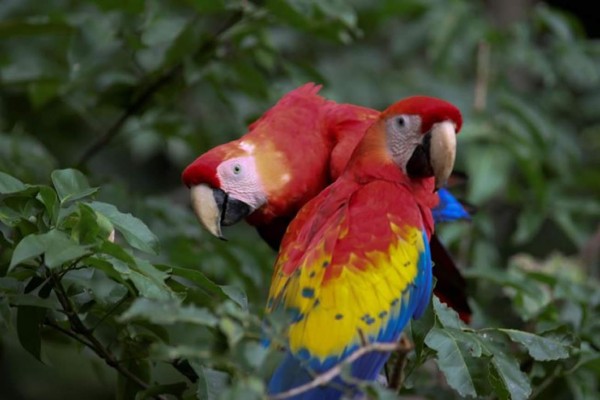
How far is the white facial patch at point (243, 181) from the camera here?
60.0 inches

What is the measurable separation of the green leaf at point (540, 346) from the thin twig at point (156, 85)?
96cm

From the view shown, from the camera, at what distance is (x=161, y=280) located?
111cm

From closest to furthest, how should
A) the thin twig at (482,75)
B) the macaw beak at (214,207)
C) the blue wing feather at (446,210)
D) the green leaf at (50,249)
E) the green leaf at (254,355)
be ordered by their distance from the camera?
the green leaf at (254,355) < the green leaf at (50,249) < the macaw beak at (214,207) < the blue wing feather at (446,210) < the thin twig at (482,75)

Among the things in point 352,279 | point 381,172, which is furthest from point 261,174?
point 352,279

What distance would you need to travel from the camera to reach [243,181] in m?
1.55

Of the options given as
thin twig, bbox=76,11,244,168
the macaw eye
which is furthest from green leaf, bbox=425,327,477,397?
thin twig, bbox=76,11,244,168

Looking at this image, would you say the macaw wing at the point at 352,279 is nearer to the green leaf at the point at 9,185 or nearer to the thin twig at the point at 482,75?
the green leaf at the point at 9,185

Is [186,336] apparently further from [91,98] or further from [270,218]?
[91,98]

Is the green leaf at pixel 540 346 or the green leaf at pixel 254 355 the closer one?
the green leaf at pixel 254 355

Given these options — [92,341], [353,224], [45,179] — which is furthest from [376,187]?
[45,179]

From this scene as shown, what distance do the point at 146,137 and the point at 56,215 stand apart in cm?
173

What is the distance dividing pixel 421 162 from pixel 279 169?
0.29 meters

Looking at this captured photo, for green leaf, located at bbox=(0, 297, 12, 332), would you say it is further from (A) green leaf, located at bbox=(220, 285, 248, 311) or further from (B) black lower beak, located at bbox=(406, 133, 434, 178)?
(B) black lower beak, located at bbox=(406, 133, 434, 178)

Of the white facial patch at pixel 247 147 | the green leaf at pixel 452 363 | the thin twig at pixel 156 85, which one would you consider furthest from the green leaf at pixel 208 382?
the thin twig at pixel 156 85
